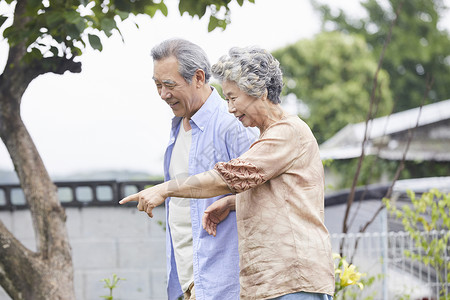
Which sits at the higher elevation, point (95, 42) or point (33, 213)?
point (95, 42)

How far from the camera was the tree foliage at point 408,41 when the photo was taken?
26672 mm

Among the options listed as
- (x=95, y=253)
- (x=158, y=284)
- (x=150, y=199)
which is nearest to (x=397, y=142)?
(x=158, y=284)

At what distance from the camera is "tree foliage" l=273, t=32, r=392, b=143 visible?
2442cm

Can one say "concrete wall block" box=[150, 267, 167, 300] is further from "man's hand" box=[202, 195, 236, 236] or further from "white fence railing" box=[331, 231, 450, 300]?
"man's hand" box=[202, 195, 236, 236]

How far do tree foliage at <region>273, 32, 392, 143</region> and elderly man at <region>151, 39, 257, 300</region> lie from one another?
72.2 ft

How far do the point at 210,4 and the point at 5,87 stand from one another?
1.13m

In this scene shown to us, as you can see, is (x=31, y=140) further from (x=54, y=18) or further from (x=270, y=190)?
(x=270, y=190)

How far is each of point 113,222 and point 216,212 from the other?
80.3 inches

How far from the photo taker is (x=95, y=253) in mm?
4047

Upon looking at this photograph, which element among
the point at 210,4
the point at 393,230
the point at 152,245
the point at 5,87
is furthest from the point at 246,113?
the point at 393,230

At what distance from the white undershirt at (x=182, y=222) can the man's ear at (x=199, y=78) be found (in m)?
0.19

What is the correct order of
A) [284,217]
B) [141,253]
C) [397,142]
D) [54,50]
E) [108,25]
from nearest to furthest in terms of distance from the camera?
[284,217] → [108,25] → [54,50] → [141,253] → [397,142]

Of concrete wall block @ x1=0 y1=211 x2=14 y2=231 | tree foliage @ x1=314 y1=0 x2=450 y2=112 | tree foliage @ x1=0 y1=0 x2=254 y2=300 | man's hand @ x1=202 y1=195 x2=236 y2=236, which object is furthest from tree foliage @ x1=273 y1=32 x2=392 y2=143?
man's hand @ x1=202 y1=195 x2=236 y2=236

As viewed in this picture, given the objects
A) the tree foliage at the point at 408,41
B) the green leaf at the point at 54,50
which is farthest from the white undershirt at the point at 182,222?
the tree foliage at the point at 408,41
